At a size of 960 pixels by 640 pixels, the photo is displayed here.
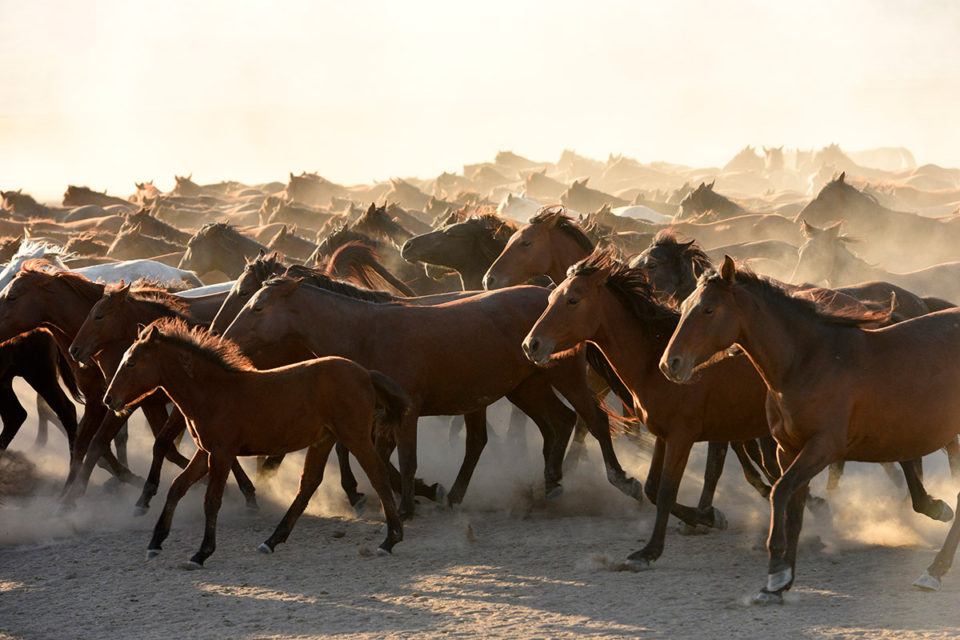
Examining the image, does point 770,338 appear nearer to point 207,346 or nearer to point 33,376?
point 207,346

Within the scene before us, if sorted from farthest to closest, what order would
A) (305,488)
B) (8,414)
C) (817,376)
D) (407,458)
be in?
1. (8,414)
2. (407,458)
3. (305,488)
4. (817,376)

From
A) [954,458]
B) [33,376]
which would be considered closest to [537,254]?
[954,458]

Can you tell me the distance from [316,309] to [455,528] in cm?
165

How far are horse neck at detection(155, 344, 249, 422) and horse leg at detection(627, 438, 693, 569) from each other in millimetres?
2354

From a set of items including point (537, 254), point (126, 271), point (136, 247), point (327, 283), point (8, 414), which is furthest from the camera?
point (136, 247)

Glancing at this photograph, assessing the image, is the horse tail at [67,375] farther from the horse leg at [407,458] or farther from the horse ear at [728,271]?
the horse ear at [728,271]

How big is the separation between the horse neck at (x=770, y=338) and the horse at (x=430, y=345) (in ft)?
6.00

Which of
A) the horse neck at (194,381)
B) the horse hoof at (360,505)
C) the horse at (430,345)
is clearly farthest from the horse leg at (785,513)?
the horse hoof at (360,505)

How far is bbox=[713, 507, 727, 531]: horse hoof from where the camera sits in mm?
6776

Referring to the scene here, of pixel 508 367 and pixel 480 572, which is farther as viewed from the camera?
pixel 508 367

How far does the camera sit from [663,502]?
19.8 feet

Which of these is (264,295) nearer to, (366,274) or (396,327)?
(396,327)

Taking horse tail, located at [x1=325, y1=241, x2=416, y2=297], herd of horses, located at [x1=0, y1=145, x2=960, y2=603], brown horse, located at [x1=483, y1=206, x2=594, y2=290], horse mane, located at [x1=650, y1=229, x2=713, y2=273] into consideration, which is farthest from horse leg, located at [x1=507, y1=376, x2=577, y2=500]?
horse tail, located at [x1=325, y1=241, x2=416, y2=297]

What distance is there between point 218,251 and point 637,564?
9.07m
